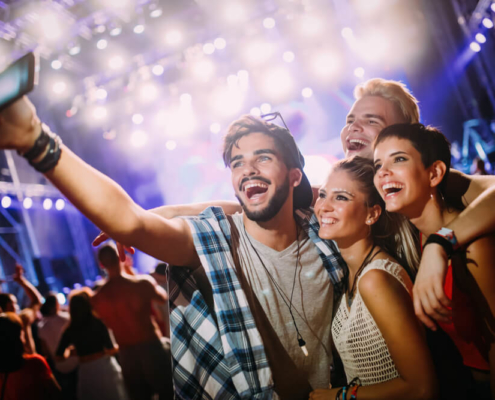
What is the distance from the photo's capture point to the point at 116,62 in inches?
310

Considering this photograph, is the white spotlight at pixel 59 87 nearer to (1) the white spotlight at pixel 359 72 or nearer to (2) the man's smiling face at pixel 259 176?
(1) the white spotlight at pixel 359 72

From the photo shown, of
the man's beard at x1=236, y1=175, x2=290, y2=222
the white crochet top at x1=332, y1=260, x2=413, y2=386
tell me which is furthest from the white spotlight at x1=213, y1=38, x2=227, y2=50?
the white crochet top at x1=332, y1=260, x2=413, y2=386

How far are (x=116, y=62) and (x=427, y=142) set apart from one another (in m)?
8.29

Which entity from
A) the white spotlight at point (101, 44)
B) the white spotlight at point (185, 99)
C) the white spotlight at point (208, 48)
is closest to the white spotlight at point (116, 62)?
the white spotlight at point (101, 44)

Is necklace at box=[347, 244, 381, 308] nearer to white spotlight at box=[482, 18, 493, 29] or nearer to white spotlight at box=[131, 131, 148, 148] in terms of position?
white spotlight at box=[482, 18, 493, 29]

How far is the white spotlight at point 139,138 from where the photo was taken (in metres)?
9.21

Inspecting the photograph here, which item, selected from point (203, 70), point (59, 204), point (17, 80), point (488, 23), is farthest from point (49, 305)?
point (488, 23)

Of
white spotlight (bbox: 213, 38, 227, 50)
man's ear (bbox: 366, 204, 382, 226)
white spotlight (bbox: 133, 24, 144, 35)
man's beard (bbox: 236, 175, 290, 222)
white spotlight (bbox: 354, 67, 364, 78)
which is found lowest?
man's ear (bbox: 366, 204, 382, 226)

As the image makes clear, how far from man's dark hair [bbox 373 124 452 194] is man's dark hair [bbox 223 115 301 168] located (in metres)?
0.57

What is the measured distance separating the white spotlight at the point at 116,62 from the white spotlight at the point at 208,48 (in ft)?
→ 7.15

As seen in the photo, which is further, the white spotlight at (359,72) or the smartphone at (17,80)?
the white spotlight at (359,72)

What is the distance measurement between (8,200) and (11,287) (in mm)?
2465

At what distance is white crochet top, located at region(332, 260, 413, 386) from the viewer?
1.42m

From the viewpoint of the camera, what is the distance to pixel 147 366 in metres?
3.55
